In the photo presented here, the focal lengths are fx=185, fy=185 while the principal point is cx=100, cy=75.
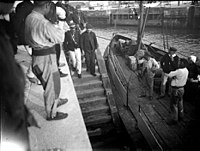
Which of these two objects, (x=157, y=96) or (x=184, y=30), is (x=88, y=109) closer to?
(x=157, y=96)

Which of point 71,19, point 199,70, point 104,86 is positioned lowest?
point 104,86

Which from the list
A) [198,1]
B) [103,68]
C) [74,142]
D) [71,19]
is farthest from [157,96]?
[198,1]

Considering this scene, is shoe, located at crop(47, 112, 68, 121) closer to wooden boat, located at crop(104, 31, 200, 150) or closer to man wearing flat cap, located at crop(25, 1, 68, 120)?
man wearing flat cap, located at crop(25, 1, 68, 120)

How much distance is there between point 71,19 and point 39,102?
379 cm

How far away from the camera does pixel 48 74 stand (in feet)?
8.67

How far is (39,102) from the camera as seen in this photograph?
12.0 ft

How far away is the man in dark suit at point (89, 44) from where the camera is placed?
5.99 meters

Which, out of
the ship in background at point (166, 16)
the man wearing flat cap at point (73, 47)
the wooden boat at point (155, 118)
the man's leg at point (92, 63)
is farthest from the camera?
the ship in background at point (166, 16)

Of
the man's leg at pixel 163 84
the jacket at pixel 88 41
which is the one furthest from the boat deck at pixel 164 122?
the jacket at pixel 88 41

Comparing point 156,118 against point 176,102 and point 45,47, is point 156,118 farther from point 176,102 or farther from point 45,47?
point 45,47

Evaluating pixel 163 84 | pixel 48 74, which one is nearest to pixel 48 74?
pixel 48 74

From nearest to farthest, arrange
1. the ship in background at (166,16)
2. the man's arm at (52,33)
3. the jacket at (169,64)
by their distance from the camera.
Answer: the man's arm at (52,33)
the jacket at (169,64)
the ship in background at (166,16)

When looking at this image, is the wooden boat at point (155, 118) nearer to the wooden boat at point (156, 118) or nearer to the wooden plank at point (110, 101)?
the wooden boat at point (156, 118)

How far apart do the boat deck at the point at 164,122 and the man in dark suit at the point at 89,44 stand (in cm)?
180
